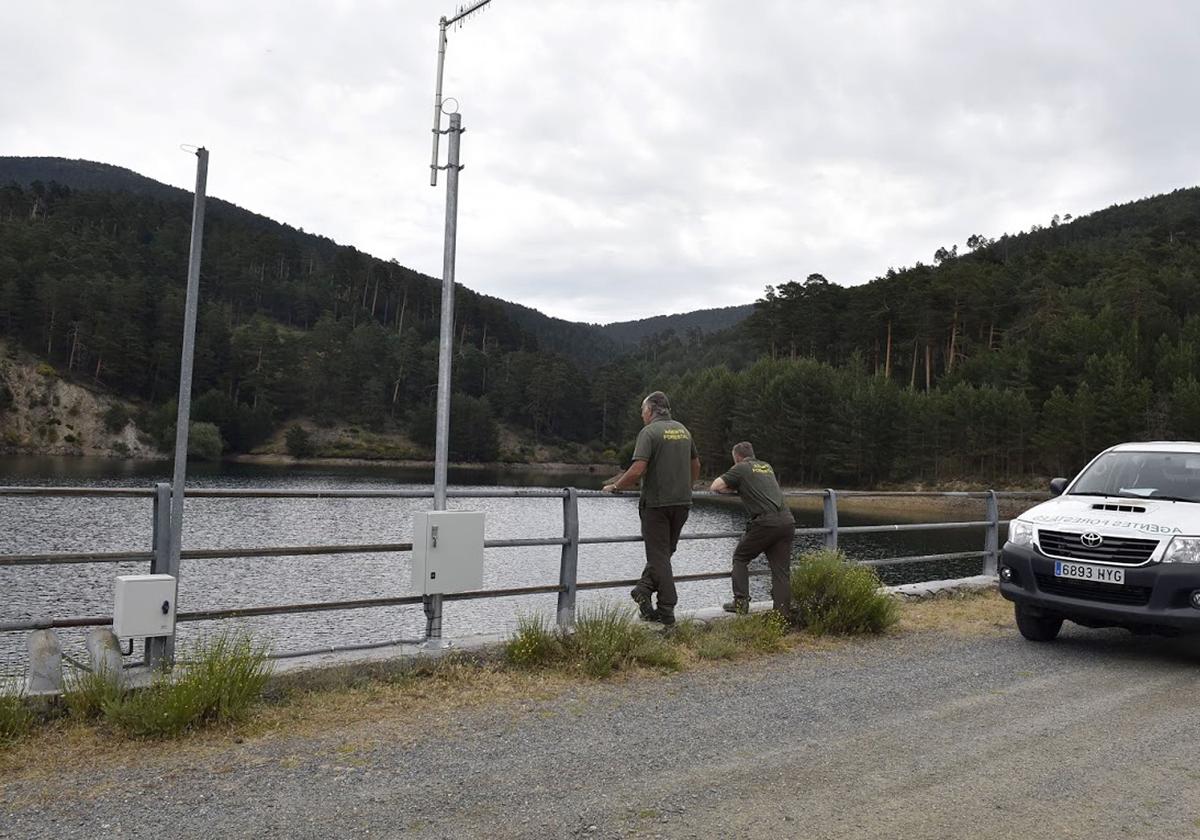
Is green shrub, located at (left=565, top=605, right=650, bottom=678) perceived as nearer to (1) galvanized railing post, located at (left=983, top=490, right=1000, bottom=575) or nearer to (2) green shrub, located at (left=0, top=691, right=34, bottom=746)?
(2) green shrub, located at (left=0, top=691, right=34, bottom=746)

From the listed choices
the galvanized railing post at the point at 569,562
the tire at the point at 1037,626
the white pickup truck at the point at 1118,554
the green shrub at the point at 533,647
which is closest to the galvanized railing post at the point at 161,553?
the green shrub at the point at 533,647

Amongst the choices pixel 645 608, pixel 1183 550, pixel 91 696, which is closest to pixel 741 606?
pixel 645 608

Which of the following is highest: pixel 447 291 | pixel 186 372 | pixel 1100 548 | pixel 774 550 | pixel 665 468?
pixel 447 291

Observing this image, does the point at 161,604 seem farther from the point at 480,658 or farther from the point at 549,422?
the point at 549,422

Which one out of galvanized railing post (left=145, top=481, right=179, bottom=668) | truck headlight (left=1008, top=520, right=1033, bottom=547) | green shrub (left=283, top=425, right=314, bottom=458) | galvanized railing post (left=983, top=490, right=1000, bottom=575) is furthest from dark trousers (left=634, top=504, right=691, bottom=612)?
green shrub (left=283, top=425, right=314, bottom=458)

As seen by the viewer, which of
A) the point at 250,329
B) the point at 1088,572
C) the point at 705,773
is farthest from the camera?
the point at 250,329

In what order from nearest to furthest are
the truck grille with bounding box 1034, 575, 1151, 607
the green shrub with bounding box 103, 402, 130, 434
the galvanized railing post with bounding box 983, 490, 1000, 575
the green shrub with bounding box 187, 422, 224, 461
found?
the truck grille with bounding box 1034, 575, 1151, 607, the galvanized railing post with bounding box 983, 490, 1000, 575, the green shrub with bounding box 187, 422, 224, 461, the green shrub with bounding box 103, 402, 130, 434

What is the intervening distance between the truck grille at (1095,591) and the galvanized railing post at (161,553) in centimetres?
677

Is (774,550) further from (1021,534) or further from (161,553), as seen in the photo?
Result: (161,553)

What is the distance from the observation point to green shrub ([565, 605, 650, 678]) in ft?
21.1

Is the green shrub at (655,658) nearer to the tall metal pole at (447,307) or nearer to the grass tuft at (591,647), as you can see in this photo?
the grass tuft at (591,647)

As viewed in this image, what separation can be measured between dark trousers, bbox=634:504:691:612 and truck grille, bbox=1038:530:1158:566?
3.15m

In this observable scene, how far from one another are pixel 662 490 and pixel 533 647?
1687 millimetres

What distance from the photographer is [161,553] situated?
5551 millimetres
